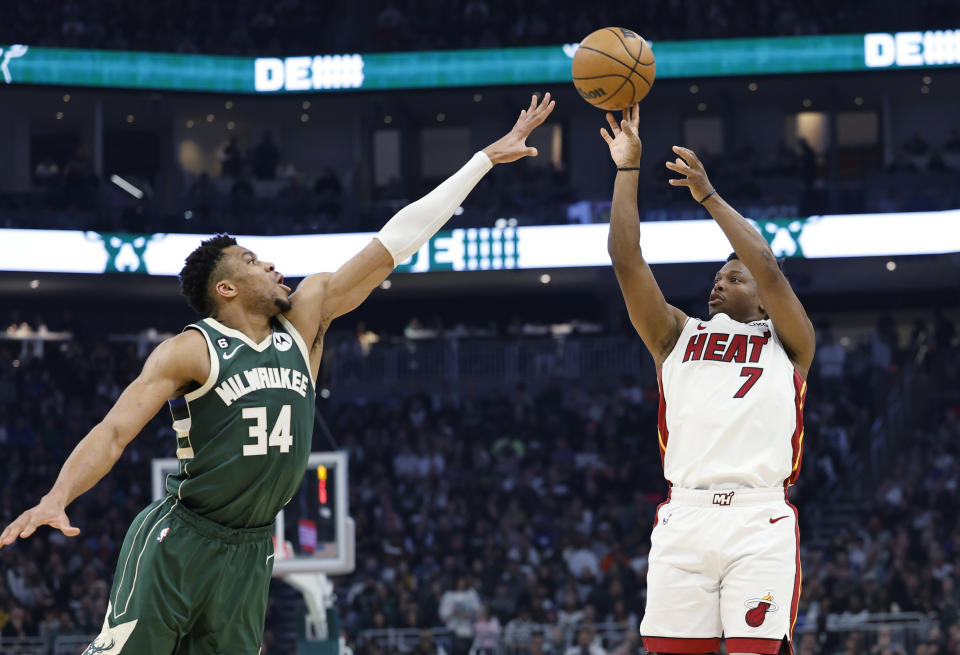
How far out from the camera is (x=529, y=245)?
927 inches

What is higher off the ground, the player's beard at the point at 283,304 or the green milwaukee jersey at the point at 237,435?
the player's beard at the point at 283,304

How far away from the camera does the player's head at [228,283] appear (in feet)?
16.9

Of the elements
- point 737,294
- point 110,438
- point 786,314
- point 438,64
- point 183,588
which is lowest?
point 183,588

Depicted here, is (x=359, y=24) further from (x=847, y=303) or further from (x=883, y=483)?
(x=883, y=483)

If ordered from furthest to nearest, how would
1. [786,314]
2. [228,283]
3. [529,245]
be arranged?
[529,245], [786,314], [228,283]

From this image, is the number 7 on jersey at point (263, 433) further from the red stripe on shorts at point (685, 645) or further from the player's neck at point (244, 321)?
the red stripe on shorts at point (685, 645)

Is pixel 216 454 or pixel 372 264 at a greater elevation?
pixel 372 264

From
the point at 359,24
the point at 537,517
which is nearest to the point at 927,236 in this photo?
the point at 537,517

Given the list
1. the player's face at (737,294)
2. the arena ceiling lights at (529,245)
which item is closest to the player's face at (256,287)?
the player's face at (737,294)

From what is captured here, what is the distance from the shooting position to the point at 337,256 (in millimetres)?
23812

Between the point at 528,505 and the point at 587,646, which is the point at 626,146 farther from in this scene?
the point at 528,505

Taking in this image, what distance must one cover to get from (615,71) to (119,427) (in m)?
3.19

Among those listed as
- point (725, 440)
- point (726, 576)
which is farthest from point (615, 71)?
point (726, 576)

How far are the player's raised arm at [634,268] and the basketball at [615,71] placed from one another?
0.63 metres
